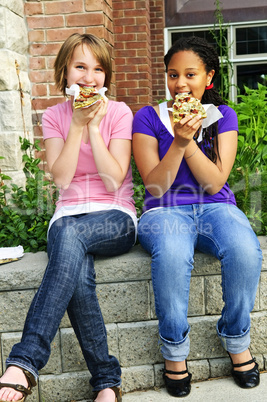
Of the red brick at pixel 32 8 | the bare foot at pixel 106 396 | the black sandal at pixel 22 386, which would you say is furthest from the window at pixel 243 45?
the black sandal at pixel 22 386

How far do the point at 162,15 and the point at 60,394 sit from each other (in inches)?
207

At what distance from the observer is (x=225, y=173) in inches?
87.2

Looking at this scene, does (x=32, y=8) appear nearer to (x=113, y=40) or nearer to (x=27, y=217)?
(x=113, y=40)

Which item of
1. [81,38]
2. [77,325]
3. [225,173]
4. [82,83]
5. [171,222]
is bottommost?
[77,325]

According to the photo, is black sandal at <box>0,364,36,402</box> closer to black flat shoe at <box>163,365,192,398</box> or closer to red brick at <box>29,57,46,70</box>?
black flat shoe at <box>163,365,192,398</box>

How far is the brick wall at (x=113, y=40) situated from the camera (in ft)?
12.5

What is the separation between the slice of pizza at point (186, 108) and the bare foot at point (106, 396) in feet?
4.00

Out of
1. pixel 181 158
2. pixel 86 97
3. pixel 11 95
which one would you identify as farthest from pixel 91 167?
pixel 11 95

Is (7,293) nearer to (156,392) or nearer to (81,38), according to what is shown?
(156,392)

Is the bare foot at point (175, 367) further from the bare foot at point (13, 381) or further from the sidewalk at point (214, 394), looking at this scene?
the bare foot at point (13, 381)

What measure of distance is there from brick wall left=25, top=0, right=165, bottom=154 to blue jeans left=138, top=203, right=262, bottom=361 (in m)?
2.12

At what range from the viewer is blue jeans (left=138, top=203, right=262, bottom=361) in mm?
1934

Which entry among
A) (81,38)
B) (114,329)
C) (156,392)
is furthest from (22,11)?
(156,392)

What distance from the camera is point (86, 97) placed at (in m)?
2.19
